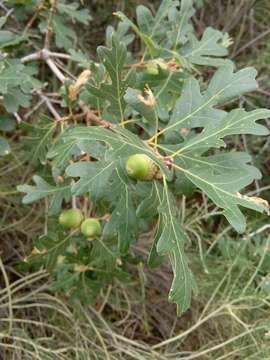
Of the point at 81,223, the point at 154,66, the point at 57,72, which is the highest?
the point at 154,66

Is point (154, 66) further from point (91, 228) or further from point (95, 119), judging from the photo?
point (91, 228)

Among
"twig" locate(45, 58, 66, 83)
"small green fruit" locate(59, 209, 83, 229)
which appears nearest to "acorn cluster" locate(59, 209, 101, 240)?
"small green fruit" locate(59, 209, 83, 229)

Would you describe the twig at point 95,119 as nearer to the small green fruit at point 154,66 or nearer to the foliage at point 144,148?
the foliage at point 144,148

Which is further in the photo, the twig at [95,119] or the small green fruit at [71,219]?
the small green fruit at [71,219]

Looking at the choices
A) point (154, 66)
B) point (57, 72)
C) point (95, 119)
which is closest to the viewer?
point (95, 119)

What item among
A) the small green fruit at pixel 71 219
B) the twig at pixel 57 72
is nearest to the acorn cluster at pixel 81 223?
the small green fruit at pixel 71 219

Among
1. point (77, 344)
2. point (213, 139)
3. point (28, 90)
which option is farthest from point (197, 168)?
point (77, 344)

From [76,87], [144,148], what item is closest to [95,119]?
[76,87]
